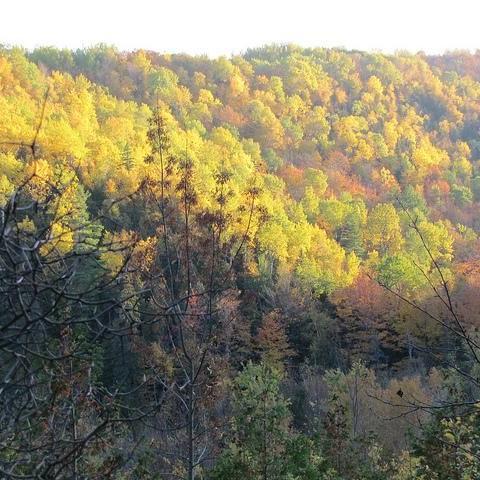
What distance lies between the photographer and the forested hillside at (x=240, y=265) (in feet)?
7.95

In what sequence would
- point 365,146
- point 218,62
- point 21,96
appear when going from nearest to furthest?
point 21,96 → point 365,146 → point 218,62

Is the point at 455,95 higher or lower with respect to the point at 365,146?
higher

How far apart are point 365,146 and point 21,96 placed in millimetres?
45152

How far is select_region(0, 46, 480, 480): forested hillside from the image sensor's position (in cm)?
242

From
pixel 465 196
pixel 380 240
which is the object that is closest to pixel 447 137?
pixel 465 196

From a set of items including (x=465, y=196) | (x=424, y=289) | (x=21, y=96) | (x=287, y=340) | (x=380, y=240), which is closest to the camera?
(x=287, y=340)

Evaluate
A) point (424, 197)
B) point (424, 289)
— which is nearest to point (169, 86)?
point (424, 197)

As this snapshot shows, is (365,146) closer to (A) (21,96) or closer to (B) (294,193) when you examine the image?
(B) (294,193)

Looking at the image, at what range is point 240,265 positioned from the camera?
1370 cm

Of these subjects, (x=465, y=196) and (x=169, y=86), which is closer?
(x=465, y=196)

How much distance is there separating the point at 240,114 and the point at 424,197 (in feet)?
96.0

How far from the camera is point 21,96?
64062 mm

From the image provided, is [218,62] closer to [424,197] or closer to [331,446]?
[424,197]

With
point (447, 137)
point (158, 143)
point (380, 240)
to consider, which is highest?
point (158, 143)
